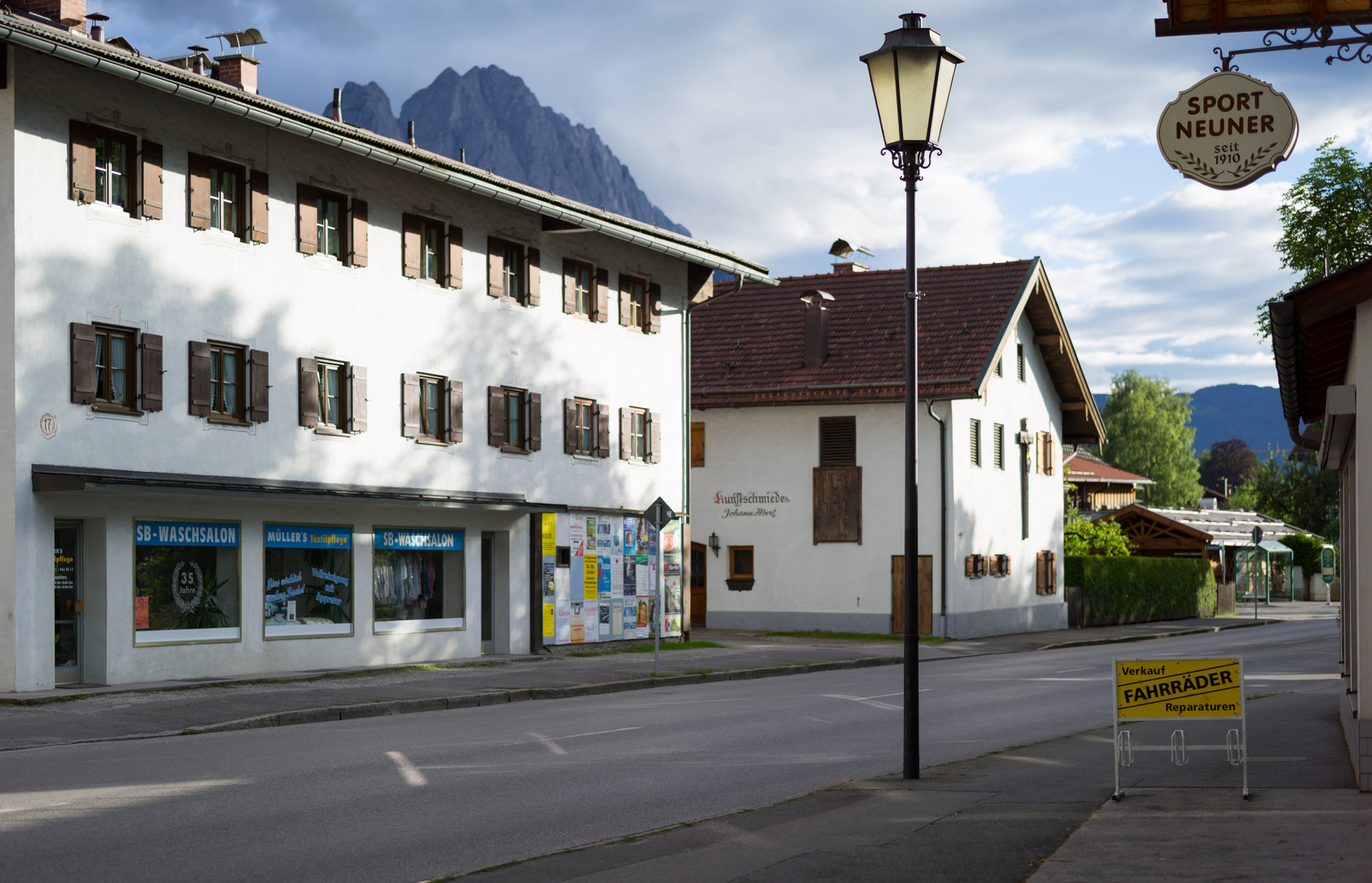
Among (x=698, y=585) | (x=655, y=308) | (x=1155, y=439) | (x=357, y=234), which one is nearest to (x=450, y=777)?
(x=357, y=234)

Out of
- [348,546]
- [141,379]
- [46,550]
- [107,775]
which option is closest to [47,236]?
[141,379]

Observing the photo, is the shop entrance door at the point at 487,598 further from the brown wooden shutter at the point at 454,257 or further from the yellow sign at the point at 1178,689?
the yellow sign at the point at 1178,689

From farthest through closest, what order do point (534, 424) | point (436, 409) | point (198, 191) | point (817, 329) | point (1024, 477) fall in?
point (1024, 477) < point (817, 329) < point (534, 424) < point (436, 409) < point (198, 191)

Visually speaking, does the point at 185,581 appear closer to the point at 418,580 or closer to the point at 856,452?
the point at 418,580

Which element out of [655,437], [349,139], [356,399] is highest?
[349,139]

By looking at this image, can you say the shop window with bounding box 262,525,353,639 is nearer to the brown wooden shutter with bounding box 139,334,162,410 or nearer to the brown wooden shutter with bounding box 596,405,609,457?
the brown wooden shutter with bounding box 139,334,162,410

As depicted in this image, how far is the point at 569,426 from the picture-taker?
103 ft

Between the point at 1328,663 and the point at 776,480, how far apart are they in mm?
16306

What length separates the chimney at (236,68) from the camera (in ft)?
87.2

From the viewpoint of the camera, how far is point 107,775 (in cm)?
1206

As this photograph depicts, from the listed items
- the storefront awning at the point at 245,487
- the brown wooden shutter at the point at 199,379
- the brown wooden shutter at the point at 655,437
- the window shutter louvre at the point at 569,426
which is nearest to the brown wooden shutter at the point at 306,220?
the brown wooden shutter at the point at 199,379

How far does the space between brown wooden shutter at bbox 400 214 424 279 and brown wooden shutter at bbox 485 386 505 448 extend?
2.96 m

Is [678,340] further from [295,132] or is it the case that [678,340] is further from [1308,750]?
[1308,750]

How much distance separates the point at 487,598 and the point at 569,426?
4.05m
